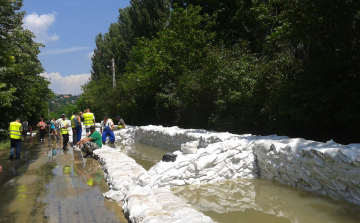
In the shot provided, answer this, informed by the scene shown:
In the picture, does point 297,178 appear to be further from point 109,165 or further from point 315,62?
point 109,165

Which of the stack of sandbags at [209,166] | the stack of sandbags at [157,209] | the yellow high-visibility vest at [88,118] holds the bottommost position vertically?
the stack of sandbags at [157,209]

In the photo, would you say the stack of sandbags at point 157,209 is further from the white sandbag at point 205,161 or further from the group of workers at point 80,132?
the group of workers at point 80,132

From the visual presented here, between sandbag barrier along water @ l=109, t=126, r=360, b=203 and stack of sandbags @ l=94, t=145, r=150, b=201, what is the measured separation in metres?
0.32

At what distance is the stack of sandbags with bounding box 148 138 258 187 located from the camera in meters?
6.43

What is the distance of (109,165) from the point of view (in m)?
8.12

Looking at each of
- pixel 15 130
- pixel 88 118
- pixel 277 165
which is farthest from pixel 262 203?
pixel 88 118

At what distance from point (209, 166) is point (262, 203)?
1.65 m

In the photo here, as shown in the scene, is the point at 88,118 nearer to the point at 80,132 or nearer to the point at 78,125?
the point at 78,125

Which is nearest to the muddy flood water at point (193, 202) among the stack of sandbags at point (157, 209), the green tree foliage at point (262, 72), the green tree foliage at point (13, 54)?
the stack of sandbags at point (157, 209)

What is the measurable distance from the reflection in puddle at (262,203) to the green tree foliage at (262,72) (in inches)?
123

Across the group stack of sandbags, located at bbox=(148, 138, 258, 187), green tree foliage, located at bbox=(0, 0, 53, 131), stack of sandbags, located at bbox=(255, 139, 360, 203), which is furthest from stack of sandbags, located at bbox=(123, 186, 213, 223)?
green tree foliage, located at bbox=(0, 0, 53, 131)

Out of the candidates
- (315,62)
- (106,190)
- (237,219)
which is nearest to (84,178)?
(106,190)

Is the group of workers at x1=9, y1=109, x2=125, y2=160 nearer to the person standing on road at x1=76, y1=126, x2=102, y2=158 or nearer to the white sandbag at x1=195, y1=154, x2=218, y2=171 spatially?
the person standing on road at x1=76, y1=126, x2=102, y2=158

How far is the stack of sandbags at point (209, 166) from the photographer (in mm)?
6431
